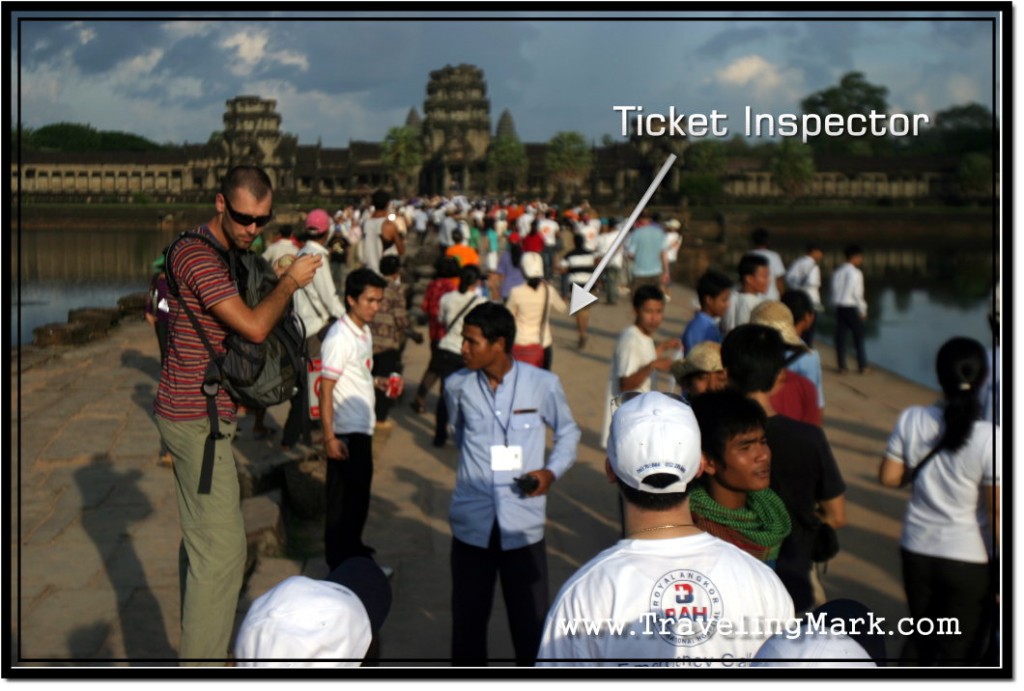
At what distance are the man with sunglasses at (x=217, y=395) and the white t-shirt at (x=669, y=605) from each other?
1.87m

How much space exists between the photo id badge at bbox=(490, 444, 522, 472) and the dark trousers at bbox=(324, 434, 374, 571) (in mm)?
1497

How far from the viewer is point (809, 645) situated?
209cm

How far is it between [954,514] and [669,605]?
7.15 ft

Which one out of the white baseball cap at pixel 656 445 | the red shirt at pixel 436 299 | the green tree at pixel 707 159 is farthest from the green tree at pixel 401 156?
the white baseball cap at pixel 656 445

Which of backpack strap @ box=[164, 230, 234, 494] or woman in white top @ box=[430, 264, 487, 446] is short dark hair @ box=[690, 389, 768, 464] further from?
woman in white top @ box=[430, 264, 487, 446]

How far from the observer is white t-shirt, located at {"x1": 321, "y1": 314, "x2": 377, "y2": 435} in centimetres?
583

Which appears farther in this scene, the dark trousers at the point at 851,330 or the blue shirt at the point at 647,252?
the blue shirt at the point at 647,252

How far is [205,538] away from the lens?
4.12m

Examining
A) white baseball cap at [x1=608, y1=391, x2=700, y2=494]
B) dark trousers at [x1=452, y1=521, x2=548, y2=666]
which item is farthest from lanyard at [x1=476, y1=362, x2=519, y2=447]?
white baseball cap at [x1=608, y1=391, x2=700, y2=494]

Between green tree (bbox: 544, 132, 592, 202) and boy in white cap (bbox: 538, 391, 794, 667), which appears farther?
green tree (bbox: 544, 132, 592, 202)

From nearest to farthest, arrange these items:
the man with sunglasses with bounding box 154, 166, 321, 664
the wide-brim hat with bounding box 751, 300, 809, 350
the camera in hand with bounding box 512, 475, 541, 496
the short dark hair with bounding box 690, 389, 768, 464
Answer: the short dark hair with bounding box 690, 389, 768, 464 → the man with sunglasses with bounding box 154, 166, 321, 664 → the camera in hand with bounding box 512, 475, 541, 496 → the wide-brim hat with bounding box 751, 300, 809, 350

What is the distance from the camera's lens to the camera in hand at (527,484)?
4.50 metres

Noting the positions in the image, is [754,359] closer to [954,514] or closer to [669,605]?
[954,514]

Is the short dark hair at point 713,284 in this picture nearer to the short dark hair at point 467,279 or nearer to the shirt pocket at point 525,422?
the short dark hair at point 467,279
